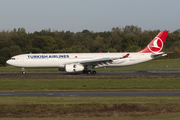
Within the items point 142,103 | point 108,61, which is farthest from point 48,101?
point 108,61

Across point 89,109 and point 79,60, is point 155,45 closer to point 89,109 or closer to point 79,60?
point 79,60

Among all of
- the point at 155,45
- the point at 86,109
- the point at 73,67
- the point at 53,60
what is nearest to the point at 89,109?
the point at 86,109

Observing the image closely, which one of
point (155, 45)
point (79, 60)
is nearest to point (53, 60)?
point (79, 60)

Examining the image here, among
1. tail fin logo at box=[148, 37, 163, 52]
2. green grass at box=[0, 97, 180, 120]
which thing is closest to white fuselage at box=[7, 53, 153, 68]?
tail fin logo at box=[148, 37, 163, 52]

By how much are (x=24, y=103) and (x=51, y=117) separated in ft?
11.2

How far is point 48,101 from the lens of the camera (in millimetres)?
17547

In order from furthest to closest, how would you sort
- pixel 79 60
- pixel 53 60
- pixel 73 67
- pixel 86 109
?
pixel 79 60
pixel 53 60
pixel 73 67
pixel 86 109

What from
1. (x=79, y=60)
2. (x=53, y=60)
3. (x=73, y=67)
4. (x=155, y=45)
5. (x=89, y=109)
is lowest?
(x=89, y=109)

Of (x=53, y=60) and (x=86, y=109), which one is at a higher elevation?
(x=53, y=60)

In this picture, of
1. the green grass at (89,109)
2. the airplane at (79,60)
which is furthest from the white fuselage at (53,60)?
the green grass at (89,109)

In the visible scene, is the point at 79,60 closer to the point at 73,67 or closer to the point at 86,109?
the point at 73,67

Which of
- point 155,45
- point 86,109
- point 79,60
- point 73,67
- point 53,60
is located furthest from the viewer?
point 155,45

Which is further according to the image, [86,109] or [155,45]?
[155,45]

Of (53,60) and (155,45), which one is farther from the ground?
(155,45)
